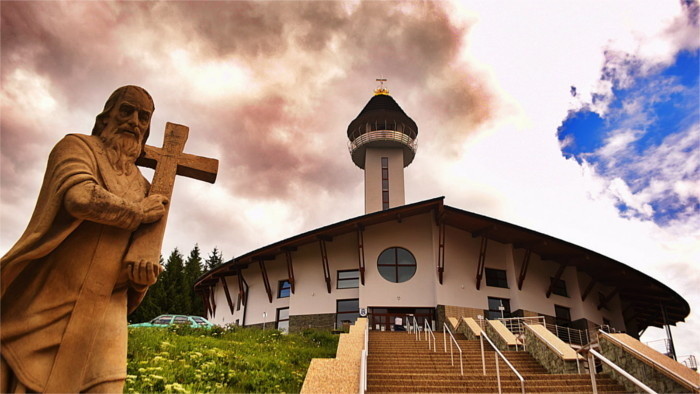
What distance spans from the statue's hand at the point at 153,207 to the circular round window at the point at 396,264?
2079 cm

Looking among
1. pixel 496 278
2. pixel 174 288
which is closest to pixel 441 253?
pixel 496 278

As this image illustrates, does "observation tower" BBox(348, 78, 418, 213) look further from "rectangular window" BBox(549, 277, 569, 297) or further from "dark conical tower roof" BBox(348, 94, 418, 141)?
"rectangular window" BBox(549, 277, 569, 297)

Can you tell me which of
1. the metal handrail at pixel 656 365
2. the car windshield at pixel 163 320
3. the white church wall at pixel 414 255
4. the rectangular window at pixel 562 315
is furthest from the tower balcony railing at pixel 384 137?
the metal handrail at pixel 656 365

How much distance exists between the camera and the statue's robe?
2555 mm

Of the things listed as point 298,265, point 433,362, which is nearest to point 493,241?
point 298,265

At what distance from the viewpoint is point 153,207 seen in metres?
3.05

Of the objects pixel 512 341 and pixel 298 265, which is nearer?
pixel 512 341

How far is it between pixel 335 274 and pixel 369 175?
11347mm

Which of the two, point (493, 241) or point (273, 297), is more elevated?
point (493, 241)

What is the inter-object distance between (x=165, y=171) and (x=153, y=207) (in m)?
0.47

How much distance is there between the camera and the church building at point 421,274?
22.6m

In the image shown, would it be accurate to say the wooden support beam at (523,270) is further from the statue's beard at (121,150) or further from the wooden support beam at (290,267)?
the statue's beard at (121,150)

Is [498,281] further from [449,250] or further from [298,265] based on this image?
[298,265]

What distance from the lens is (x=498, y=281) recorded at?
24125 millimetres
